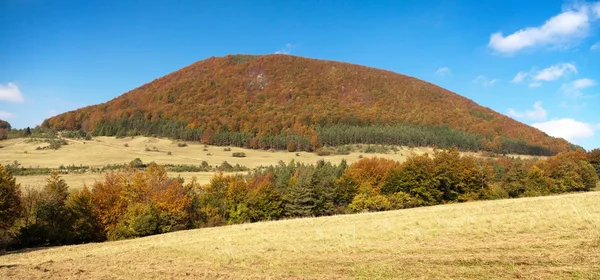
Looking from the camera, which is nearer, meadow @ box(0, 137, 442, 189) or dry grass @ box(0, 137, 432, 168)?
meadow @ box(0, 137, 442, 189)

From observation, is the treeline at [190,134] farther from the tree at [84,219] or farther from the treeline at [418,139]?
→ the tree at [84,219]

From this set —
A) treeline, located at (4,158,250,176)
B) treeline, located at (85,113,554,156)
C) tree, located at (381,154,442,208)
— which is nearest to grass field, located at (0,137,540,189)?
treeline, located at (4,158,250,176)

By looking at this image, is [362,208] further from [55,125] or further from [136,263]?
[55,125]

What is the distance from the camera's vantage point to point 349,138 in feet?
536

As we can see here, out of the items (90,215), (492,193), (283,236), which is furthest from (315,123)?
(283,236)

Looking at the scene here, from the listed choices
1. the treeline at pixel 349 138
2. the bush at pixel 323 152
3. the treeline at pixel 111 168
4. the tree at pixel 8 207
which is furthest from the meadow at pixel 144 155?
the tree at pixel 8 207

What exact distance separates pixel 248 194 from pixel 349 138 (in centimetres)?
9888

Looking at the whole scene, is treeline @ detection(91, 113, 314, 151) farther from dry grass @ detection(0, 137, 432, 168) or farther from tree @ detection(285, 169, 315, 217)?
tree @ detection(285, 169, 315, 217)

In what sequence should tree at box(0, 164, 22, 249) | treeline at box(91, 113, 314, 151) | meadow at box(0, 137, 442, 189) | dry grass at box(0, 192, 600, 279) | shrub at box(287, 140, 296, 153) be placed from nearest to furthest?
dry grass at box(0, 192, 600, 279) < tree at box(0, 164, 22, 249) < meadow at box(0, 137, 442, 189) < shrub at box(287, 140, 296, 153) < treeline at box(91, 113, 314, 151)

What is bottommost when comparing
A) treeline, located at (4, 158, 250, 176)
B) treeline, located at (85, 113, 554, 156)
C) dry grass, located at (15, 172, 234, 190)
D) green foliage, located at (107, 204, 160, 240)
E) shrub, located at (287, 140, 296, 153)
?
green foliage, located at (107, 204, 160, 240)

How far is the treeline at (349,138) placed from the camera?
16012 centimetres

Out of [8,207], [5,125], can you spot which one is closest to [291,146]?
[8,207]

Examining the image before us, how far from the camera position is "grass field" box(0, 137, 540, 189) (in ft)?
365

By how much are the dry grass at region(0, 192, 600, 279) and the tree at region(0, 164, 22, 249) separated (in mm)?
29792
